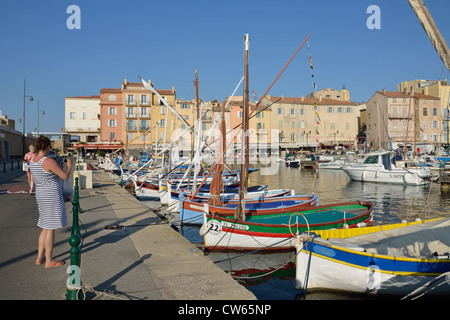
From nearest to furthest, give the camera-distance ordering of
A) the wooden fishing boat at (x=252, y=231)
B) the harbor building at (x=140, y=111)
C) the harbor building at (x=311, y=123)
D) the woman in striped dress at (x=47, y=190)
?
the woman in striped dress at (x=47, y=190) → the wooden fishing boat at (x=252, y=231) → the harbor building at (x=140, y=111) → the harbor building at (x=311, y=123)

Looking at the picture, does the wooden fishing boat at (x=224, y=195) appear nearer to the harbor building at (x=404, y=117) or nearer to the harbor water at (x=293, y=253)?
the harbor water at (x=293, y=253)

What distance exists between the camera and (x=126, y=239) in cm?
882

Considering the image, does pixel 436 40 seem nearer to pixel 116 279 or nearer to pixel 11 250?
pixel 116 279

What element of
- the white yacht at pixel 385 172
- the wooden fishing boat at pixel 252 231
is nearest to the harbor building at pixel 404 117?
the white yacht at pixel 385 172

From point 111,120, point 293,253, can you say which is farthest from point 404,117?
point 293,253

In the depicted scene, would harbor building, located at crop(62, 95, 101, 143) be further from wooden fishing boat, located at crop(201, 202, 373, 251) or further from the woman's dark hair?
the woman's dark hair

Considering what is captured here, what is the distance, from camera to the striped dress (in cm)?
597

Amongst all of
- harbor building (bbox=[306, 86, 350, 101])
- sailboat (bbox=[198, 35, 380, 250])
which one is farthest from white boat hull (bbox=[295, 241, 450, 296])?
harbor building (bbox=[306, 86, 350, 101])

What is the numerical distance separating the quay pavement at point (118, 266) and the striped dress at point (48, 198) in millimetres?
852

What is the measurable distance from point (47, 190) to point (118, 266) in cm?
187

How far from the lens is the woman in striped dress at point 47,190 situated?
19.4ft

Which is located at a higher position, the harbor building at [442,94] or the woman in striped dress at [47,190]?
the harbor building at [442,94]

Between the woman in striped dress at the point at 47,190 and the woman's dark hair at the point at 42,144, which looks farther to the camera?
the woman's dark hair at the point at 42,144
